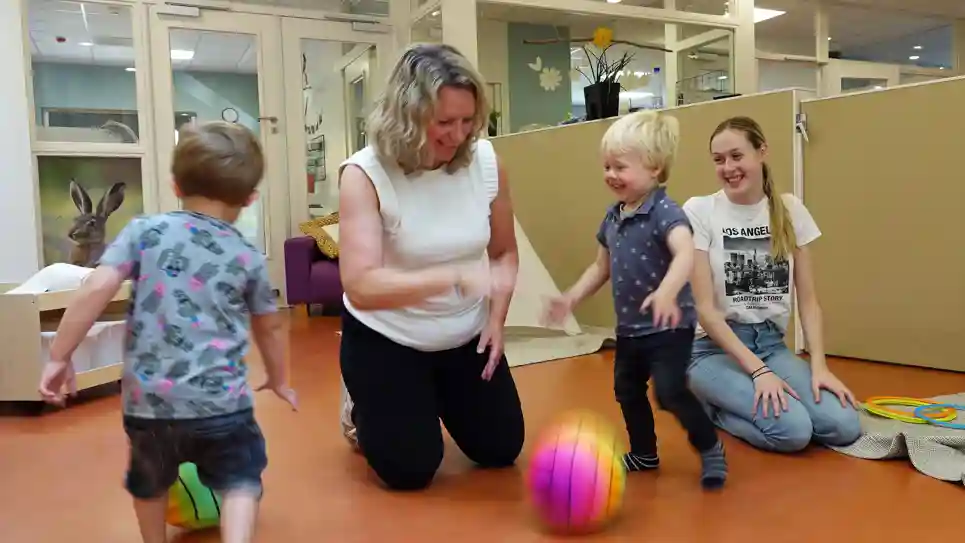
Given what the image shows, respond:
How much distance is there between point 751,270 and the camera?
214 centimetres

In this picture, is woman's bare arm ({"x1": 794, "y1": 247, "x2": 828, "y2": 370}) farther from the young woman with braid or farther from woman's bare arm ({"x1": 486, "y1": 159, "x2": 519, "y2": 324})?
woman's bare arm ({"x1": 486, "y1": 159, "x2": 519, "y2": 324})

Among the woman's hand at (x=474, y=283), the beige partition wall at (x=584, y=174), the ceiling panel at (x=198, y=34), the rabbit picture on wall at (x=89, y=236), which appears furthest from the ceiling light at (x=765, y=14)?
the woman's hand at (x=474, y=283)

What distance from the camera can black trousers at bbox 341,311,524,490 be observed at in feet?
5.83

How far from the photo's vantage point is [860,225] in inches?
119

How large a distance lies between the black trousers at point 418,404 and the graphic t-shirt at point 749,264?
2.19 ft

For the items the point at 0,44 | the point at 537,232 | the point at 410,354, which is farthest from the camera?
the point at 0,44

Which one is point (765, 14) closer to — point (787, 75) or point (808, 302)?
point (787, 75)

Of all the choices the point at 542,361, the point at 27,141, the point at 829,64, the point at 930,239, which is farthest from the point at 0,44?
the point at 829,64

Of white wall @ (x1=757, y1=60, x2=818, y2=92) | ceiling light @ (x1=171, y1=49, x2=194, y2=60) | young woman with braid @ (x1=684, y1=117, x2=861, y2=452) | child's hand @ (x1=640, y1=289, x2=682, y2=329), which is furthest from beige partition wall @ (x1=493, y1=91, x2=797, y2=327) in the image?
white wall @ (x1=757, y1=60, x2=818, y2=92)

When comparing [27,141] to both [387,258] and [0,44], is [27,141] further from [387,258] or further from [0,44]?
[387,258]

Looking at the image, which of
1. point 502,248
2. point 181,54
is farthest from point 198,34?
point 502,248

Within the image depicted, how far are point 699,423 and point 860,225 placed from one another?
1.71m

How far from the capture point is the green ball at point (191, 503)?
1544 mm

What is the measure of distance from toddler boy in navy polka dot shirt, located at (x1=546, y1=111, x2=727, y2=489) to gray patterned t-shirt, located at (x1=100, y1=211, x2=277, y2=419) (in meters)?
0.71
